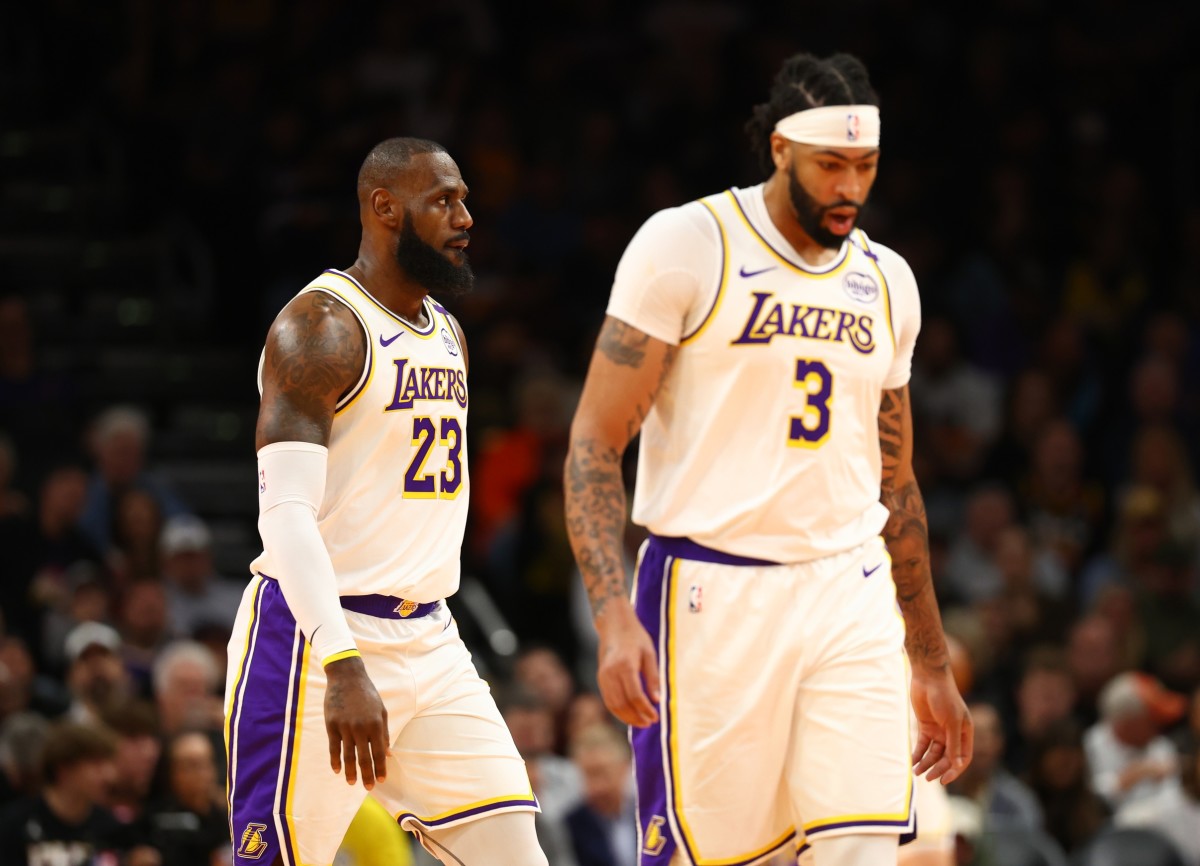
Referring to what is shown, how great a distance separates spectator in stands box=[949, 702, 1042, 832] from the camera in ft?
32.6

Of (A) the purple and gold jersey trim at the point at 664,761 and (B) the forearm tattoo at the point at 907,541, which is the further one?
(B) the forearm tattoo at the point at 907,541

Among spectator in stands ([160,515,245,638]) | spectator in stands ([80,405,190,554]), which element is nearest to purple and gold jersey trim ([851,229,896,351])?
spectator in stands ([160,515,245,638])

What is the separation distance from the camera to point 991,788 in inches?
400

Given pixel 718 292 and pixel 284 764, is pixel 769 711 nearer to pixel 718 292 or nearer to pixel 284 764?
pixel 718 292

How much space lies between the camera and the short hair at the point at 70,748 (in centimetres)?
850

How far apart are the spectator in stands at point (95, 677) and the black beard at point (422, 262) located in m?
4.38

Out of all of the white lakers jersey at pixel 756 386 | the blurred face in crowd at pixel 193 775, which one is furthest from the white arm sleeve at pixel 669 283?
the blurred face in crowd at pixel 193 775

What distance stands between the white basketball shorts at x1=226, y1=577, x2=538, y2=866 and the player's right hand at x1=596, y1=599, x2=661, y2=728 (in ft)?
1.20

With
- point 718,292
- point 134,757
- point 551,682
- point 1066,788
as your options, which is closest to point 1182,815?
A: point 1066,788

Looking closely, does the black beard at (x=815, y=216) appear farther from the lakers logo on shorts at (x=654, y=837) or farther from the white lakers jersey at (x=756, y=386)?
the lakers logo on shorts at (x=654, y=837)

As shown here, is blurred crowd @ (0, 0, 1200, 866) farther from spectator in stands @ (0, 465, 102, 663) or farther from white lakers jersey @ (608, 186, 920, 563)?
white lakers jersey @ (608, 186, 920, 563)

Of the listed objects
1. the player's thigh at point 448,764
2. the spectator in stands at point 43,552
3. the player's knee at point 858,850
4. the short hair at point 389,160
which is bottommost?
the spectator in stands at point 43,552

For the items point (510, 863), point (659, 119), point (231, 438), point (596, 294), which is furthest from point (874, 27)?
point (510, 863)

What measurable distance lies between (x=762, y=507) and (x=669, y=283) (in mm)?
666
